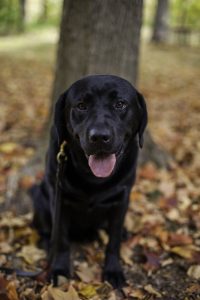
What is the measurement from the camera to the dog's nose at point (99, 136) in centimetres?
259

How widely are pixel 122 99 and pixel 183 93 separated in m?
7.78

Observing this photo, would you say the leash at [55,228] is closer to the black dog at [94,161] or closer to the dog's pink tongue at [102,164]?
the black dog at [94,161]

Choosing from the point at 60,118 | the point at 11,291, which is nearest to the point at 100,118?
the point at 60,118

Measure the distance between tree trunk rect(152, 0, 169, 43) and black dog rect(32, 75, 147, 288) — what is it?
1878cm

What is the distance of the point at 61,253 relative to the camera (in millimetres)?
3326

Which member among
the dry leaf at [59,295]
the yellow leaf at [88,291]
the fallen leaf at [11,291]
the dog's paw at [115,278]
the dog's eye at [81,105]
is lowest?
the dog's paw at [115,278]

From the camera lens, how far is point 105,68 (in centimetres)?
420

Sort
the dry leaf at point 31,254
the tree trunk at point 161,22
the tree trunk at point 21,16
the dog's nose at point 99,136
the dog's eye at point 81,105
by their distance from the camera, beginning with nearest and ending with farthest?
the dog's nose at point 99,136 → the dog's eye at point 81,105 → the dry leaf at point 31,254 → the tree trunk at point 161,22 → the tree trunk at point 21,16

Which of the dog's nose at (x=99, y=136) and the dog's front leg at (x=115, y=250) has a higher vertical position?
the dog's nose at (x=99, y=136)

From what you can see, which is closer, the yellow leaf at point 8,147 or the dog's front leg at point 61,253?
the dog's front leg at point 61,253

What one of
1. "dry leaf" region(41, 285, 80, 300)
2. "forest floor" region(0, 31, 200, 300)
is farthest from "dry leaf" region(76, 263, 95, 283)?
"dry leaf" region(41, 285, 80, 300)

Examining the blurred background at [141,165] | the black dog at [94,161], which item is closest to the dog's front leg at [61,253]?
the black dog at [94,161]

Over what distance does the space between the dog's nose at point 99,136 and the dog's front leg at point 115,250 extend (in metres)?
0.78

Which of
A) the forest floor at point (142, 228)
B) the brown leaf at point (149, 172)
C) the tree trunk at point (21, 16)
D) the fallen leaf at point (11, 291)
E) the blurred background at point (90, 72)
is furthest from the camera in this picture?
the tree trunk at point (21, 16)
